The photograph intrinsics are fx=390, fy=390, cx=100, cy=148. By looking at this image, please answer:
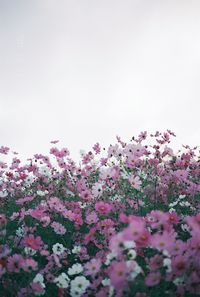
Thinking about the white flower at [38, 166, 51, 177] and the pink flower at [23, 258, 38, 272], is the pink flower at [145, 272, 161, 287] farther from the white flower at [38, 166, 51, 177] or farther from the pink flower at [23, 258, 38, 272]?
the white flower at [38, 166, 51, 177]

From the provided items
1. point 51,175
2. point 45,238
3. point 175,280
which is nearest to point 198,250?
point 175,280

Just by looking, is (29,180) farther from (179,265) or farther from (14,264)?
(179,265)

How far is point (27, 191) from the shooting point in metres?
6.58

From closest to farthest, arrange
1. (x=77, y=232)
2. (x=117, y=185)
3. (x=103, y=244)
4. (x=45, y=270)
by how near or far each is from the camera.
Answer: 1. (x=45, y=270)
2. (x=103, y=244)
3. (x=77, y=232)
4. (x=117, y=185)

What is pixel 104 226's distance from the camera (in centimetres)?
423

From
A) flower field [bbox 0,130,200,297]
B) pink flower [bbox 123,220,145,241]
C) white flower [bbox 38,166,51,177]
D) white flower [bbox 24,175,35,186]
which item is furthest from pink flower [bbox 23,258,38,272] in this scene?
white flower [bbox 24,175,35,186]

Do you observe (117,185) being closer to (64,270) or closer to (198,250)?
(64,270)

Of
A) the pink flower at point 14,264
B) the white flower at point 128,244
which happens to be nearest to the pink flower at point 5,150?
the pink flower at point 14,264

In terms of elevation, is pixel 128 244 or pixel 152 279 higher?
pixel 128 244

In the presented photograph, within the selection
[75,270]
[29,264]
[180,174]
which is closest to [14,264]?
[29,264]

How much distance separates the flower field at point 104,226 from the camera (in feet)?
8.82

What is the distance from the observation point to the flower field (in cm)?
269

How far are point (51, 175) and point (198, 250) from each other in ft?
14.0

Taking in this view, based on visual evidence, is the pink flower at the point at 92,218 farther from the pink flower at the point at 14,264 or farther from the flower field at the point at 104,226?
the pink flower at the point at 14,264
